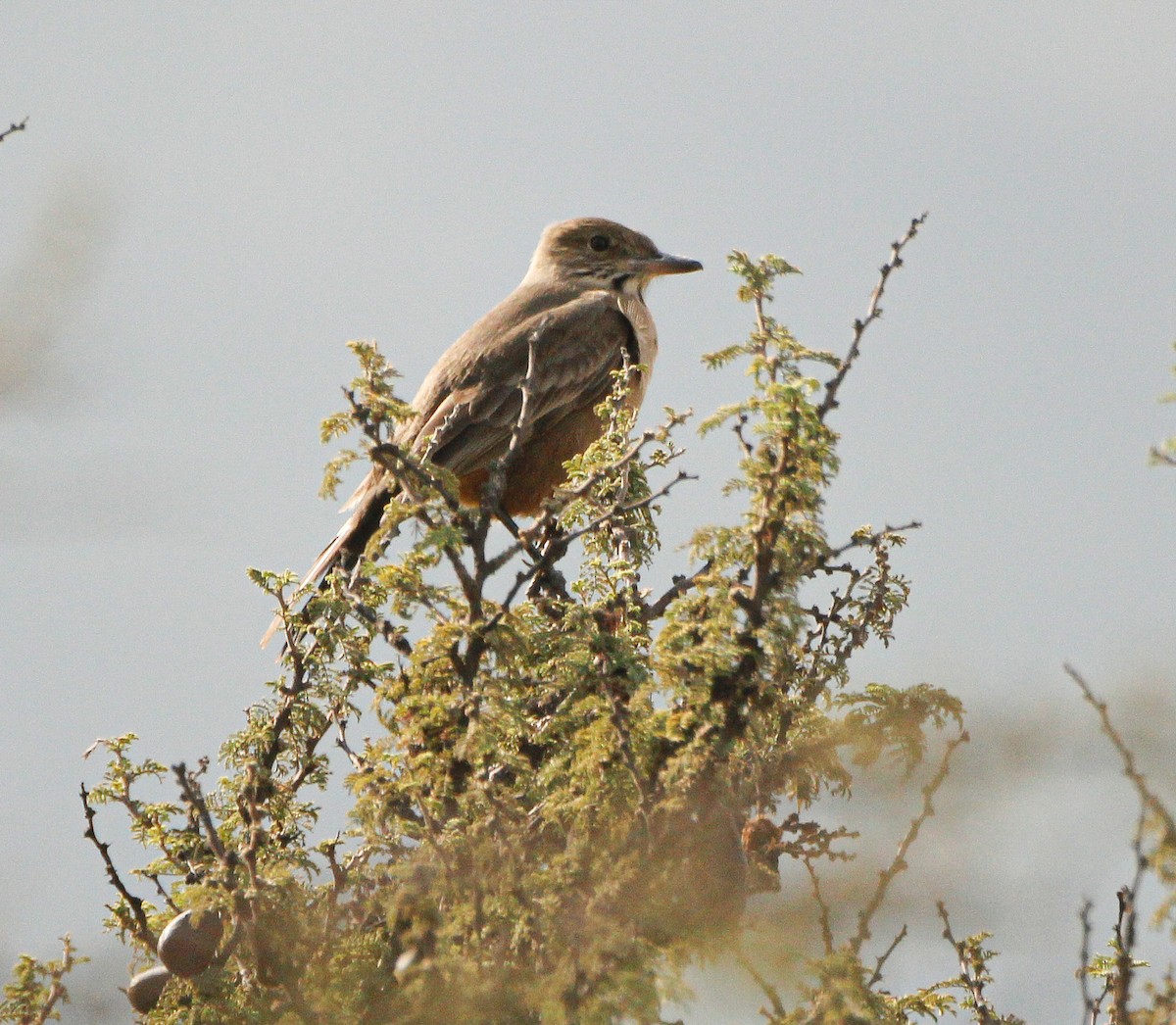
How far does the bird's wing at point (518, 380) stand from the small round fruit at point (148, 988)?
2907 millimetres

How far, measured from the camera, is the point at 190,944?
3311 millimetres

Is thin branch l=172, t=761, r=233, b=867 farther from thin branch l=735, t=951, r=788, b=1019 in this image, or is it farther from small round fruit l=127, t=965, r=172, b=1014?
thin branch l=735, t=951, r=788, b=1019

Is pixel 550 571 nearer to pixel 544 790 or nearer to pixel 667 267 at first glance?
pixel 544 790

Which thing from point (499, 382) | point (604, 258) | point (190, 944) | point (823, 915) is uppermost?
point (604, 258)

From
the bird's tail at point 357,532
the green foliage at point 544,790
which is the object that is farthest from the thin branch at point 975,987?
the bird's tail at point 357,532

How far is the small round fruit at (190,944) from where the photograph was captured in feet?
10.8

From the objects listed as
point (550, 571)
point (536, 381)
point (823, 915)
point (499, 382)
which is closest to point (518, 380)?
point (536, 381)

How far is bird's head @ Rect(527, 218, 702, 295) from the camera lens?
881 centimetres

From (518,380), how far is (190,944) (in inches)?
133

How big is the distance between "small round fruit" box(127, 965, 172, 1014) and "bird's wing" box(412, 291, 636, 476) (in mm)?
2907

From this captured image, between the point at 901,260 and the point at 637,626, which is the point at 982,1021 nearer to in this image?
the point at 637,626

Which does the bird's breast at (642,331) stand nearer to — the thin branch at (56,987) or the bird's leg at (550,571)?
the bird's leg at (550,571)

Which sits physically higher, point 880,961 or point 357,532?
point 357,532

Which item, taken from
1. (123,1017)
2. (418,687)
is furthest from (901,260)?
(123,1017)
